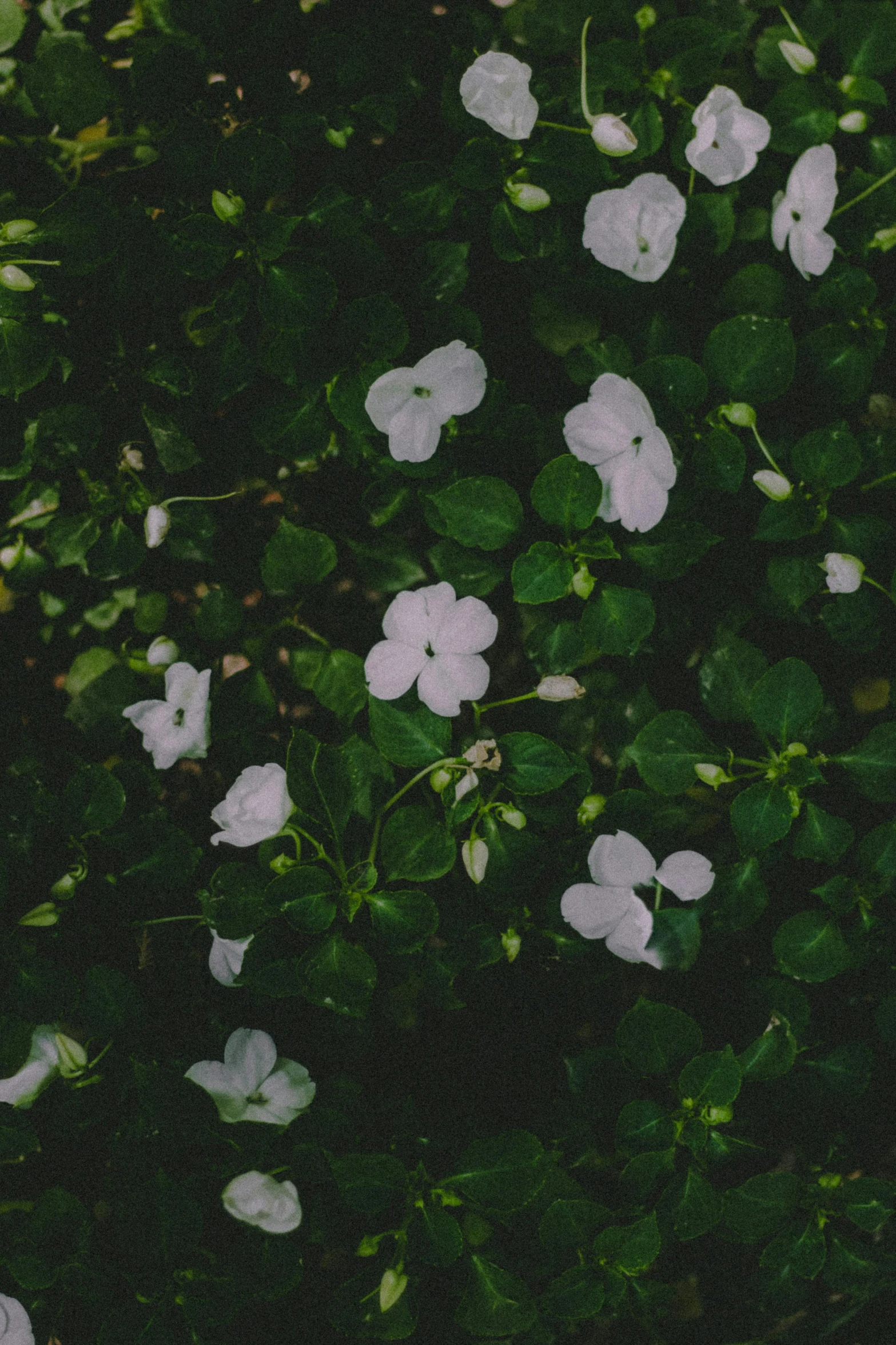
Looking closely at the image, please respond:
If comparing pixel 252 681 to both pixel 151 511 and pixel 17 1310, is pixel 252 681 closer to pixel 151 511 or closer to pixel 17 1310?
pixel 151 511

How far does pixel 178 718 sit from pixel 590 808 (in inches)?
21.6

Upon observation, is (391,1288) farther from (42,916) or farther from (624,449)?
(624,449)

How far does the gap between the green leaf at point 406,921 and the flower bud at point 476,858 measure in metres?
0.06

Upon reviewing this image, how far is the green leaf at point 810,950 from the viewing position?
115 cm

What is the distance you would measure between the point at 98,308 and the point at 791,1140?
4.86 feet

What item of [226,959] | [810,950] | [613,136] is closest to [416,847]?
[226,959]

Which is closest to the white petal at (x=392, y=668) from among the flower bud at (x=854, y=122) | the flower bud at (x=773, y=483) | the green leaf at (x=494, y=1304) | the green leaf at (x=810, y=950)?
the flower bud at (x=773, y=483)

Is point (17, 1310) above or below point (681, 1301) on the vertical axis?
above

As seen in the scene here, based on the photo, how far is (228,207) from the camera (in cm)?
111

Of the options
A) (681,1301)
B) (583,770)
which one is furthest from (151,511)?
(681,1301)

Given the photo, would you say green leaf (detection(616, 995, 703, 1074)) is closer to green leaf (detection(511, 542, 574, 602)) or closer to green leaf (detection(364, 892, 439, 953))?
green leaf (detection(364, 892, 439, 953))

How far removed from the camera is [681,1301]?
138 centimetres

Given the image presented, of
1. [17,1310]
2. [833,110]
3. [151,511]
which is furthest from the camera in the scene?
[833,110]

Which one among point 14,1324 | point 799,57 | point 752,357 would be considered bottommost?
point 14,1324
